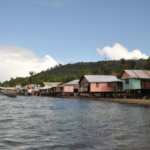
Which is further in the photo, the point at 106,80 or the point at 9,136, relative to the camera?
the point at 106,80

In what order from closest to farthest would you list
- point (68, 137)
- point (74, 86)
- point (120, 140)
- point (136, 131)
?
point (120, 140)
point (68, 137)
point (136, 131)
point (74, 86)

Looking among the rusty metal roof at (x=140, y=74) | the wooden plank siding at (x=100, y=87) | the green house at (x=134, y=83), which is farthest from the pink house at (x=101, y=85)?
the green house at (x=134, y=83)

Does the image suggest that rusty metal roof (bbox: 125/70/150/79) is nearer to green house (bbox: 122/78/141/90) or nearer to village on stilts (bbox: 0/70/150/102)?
village on stilts (bbox: 0/70/150/102)

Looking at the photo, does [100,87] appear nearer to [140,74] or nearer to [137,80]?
[140,74]

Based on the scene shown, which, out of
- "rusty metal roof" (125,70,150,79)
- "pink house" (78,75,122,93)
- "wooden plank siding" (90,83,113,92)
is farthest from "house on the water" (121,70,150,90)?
"wooden plank siding" (90,83,113,92)

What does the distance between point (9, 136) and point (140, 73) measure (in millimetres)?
47404

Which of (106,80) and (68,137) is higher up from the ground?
(106,80)

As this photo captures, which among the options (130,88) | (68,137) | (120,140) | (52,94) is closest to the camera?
(120,140)

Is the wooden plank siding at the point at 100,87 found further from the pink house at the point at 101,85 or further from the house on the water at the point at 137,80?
the house on the water at the point at 137,80

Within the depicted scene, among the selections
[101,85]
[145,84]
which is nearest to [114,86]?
[101,85]

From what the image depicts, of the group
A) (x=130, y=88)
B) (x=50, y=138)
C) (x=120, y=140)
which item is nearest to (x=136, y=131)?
(x=120, y=140)

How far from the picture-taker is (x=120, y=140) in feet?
32.6

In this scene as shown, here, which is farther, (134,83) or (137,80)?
(137,80)

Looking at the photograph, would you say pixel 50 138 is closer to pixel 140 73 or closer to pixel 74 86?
pixel 140 73
